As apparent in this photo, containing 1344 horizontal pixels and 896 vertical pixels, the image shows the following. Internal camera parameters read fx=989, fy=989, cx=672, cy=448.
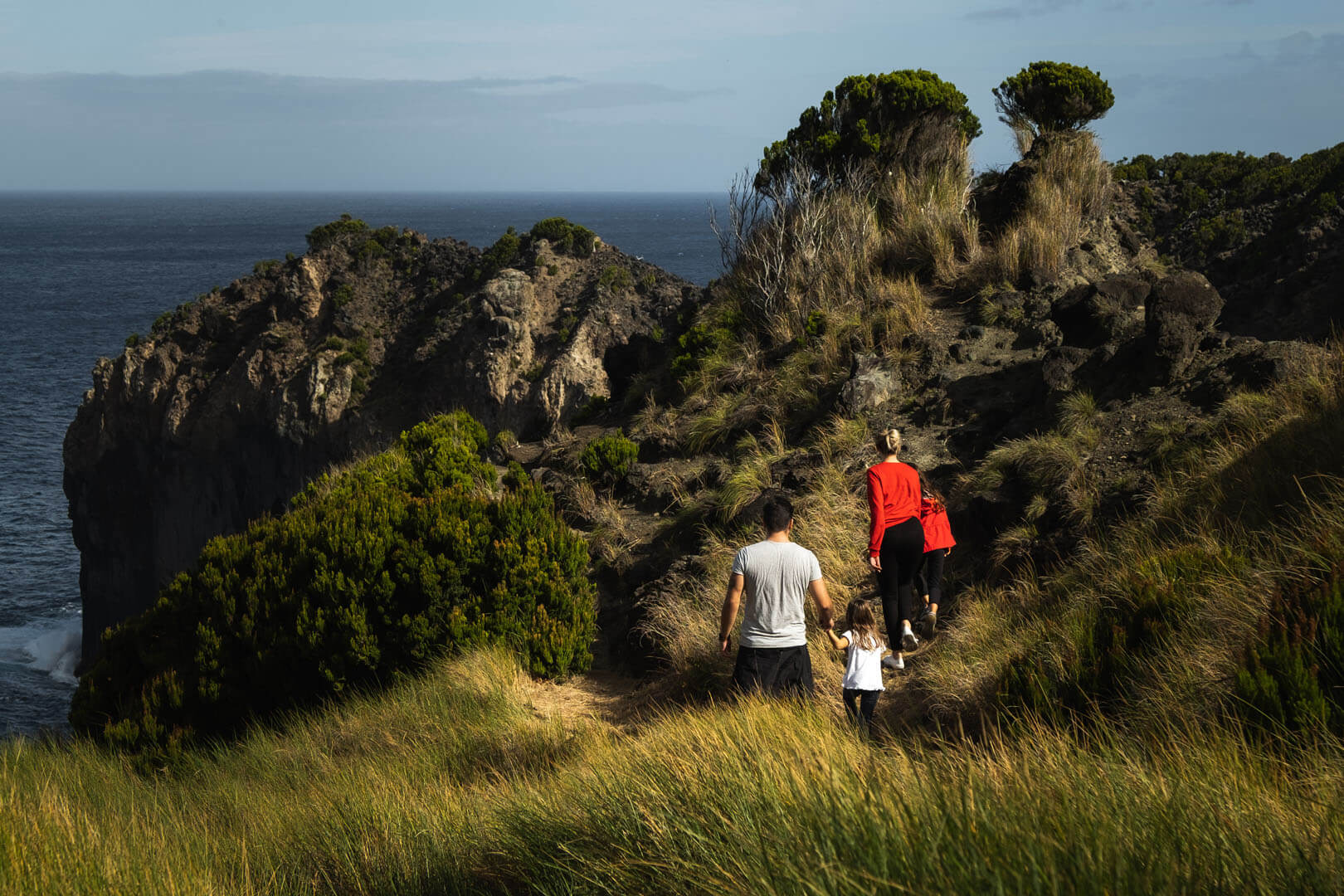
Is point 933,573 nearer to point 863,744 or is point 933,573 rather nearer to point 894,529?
point 894,529

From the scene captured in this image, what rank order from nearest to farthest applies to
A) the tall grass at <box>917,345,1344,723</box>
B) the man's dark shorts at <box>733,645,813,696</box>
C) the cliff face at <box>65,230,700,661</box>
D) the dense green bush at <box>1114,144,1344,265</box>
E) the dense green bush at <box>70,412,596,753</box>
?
the tall grass at <box>917,345,1344,723</box>, the man's dark shorts at <box>733,645,813,696</box>, the dense green bush at <box>70,412,596,753</box>, the dense green bush at <box>1114,144,1344,265</box>, the cliff face at <box>65,230,700,661</box>

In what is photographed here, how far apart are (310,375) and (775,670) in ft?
83.1

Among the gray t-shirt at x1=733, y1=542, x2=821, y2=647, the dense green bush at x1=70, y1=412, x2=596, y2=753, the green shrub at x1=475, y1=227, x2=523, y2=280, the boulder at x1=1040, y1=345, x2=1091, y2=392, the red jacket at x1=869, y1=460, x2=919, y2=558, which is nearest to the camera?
the gray t-shirt at x1=733, y1=542, x2=821, y2=647

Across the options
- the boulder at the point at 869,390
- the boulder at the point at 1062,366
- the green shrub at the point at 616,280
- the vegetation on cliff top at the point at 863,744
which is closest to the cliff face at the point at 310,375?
Result: the green shrub at the point at 616,280

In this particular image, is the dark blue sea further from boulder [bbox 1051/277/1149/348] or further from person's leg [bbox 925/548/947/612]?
boulder [bbox 1051/277/1149/348]

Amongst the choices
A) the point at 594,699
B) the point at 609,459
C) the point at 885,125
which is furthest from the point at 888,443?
the point at 885,125

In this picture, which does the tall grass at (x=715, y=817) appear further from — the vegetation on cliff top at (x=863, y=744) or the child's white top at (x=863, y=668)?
the child's white top at (x=863, y=668)

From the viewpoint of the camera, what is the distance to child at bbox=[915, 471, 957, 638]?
7242 millimetres

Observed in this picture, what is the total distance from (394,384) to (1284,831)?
27.9m

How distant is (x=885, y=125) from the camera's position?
17.0 meters

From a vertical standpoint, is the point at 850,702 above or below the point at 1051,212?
below

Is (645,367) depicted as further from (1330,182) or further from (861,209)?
(1330,182)

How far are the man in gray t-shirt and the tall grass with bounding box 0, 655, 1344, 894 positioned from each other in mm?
485

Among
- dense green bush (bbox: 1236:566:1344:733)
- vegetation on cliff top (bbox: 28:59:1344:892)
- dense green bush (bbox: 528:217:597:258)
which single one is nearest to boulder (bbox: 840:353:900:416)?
vegetation on cliff top (bbox: 28:59:1344:892)
